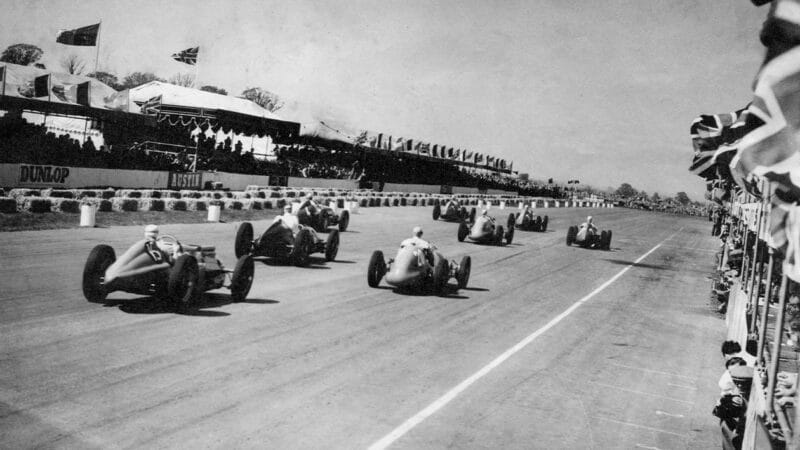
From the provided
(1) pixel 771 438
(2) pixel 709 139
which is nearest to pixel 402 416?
(1) pixel 771 438

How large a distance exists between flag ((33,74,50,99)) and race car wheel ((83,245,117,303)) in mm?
18399

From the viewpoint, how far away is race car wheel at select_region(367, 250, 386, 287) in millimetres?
15035

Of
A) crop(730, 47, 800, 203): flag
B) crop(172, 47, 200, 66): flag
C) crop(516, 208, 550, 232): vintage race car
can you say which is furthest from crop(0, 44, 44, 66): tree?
crop(730, 47, 800, 203): flag

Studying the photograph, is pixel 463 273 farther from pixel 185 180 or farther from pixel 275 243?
pixel 185 180

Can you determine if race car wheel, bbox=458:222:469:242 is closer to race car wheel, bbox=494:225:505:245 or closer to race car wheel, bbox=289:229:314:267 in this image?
race car wheel, bbox=494:225:505:245

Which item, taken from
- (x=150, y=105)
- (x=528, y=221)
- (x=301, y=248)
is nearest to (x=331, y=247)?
(x=301, y=248)

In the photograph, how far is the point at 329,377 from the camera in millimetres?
8602

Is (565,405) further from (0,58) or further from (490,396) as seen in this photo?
(0,58)

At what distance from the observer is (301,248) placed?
55.2ft

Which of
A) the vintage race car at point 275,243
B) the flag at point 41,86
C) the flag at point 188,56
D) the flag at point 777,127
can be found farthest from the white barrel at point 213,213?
the flag at point 777,127

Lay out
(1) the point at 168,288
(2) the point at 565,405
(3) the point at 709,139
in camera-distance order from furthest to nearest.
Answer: (3) the point at 709,139
(1) the point at 168,288
(2) the point at 565,405

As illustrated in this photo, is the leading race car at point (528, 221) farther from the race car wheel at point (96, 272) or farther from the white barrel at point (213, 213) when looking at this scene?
the race car wheel at point (96, 272)

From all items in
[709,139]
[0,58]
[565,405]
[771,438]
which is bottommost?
[565,405]

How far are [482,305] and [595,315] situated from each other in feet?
8.25
